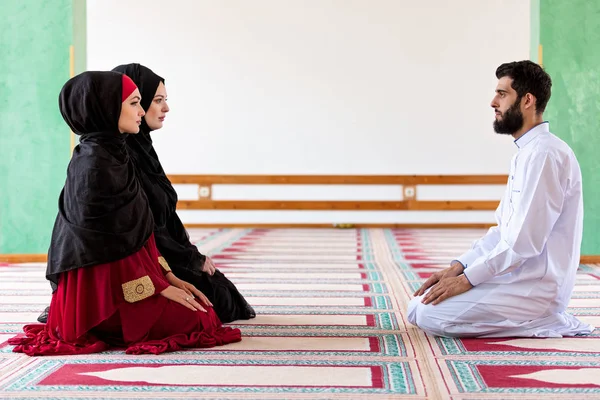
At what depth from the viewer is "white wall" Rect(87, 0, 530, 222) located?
8023mm

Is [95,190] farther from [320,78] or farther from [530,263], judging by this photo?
[320,78]

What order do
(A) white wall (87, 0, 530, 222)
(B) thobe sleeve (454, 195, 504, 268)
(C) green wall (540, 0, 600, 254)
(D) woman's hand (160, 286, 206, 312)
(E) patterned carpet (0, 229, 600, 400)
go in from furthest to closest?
(A) white wall (87, 0, 530, 222), (C) green wall (540, 0, 600, 254), (B) thobe sleeve (454, 195, 504, 268), (D) woman's hand (160, 286, 206, 312), (E) patterned carpet (0, 229, 600, 400)

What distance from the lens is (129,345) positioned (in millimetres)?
2617

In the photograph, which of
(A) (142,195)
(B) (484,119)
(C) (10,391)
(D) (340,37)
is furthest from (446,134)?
(C) (10,391)

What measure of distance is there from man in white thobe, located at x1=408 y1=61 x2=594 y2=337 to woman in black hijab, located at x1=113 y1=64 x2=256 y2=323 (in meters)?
0.81

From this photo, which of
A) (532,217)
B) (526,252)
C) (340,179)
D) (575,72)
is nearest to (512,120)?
(532,217)

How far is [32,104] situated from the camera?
5180 mm

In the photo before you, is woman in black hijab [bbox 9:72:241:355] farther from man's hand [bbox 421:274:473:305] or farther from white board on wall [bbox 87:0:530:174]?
white board on wall [bbox 87:0:530:174]

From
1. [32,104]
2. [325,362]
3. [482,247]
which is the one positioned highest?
[32,104]

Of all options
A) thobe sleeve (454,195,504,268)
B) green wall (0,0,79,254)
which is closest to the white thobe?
thobe sleeve (454,195,504,268)

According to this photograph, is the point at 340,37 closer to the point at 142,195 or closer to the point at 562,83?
the point at 562,83

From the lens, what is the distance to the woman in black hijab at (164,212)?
3.03 meters

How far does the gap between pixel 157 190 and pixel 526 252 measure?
1.42 metres

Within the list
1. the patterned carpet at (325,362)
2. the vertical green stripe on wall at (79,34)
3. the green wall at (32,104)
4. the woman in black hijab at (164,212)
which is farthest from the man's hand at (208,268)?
the vertical green stripe on wall at (79,34)
